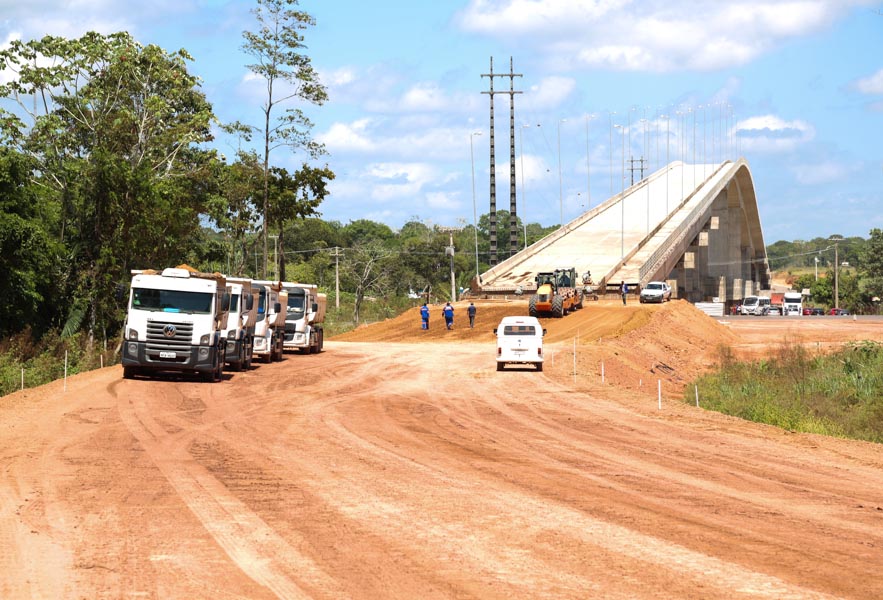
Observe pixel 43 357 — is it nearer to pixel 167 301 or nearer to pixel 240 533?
pixel 167 301

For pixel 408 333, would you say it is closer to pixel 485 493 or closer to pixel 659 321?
pixel 659 321

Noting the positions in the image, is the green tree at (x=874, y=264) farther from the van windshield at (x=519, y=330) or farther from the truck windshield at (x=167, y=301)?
the truck windshield at (x=167, y=301)

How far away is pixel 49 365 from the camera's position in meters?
49.8

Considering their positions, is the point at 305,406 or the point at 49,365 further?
the point at 49,365

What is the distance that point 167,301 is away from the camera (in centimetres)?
3200

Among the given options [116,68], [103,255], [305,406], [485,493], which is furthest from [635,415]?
[116,68]

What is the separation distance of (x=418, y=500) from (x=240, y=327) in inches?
923

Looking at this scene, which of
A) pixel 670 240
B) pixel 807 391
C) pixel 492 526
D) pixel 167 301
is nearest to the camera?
pixel 492 526

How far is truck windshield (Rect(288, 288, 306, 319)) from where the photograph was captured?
48406 mm

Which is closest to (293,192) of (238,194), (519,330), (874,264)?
(238,194)

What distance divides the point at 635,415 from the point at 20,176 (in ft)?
127

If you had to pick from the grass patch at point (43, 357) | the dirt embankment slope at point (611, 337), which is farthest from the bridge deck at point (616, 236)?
the grass patch at point (43, 357)

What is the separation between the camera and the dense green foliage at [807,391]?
28297 millimetres

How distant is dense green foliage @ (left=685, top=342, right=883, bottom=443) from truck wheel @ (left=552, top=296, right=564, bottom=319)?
12.4 m
